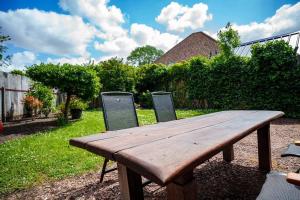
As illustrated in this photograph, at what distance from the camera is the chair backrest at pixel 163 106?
3.18 m

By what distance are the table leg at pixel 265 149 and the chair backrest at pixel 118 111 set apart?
1.80m

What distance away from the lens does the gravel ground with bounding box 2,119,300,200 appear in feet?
7.71

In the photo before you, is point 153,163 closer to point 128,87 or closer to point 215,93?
point 215,93

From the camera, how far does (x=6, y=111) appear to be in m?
8.09

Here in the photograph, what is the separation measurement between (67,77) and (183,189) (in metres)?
6.80

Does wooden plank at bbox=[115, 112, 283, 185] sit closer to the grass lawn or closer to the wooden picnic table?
the wooden picnic table

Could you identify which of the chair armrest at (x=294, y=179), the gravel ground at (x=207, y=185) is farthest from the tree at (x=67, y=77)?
the chair armrest at (x=294, y=179)

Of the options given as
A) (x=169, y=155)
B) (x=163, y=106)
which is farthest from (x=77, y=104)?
(x=169, y=155)

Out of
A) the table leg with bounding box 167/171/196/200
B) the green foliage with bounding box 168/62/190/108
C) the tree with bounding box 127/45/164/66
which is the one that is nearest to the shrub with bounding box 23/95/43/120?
the green foliage with bounding box 168/62/190/108

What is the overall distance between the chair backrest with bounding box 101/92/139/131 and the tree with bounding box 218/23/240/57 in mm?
8914

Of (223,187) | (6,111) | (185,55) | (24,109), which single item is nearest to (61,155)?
(223,187)

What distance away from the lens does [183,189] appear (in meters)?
1.16

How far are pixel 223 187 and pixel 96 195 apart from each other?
149 cm

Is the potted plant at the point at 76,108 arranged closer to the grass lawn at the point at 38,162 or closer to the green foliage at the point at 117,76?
the grass lawn at the point at 38,162
